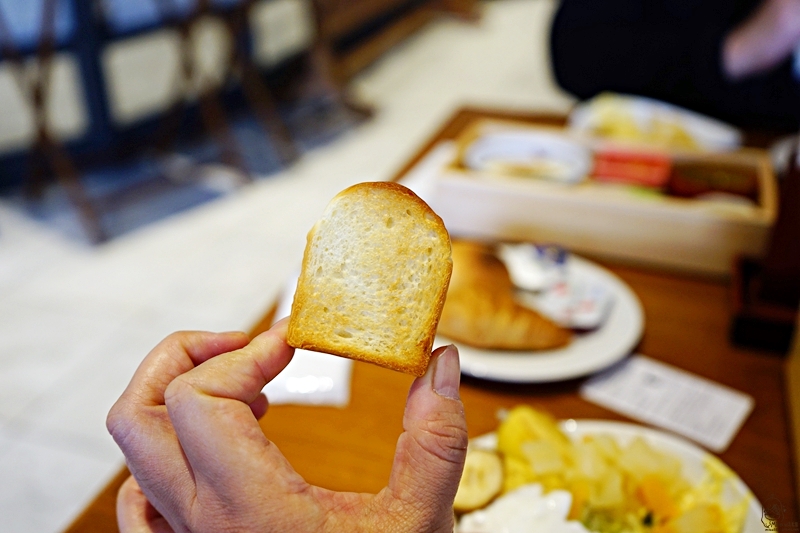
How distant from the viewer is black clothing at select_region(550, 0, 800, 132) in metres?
1.64

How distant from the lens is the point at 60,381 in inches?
76.6

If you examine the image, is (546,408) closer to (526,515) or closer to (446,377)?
(526,515)

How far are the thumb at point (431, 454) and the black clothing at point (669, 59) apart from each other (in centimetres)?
151

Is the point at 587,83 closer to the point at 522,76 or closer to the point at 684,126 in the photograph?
the point at 684,126

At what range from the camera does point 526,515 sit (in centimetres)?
63

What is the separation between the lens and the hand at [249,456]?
396 millimetres

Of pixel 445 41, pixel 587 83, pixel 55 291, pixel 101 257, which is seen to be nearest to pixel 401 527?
pixel 587 83

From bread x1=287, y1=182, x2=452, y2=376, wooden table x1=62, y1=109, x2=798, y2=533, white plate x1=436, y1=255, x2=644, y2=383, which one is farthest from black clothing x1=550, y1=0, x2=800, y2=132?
bread x1=287, y1=182, x2=452, y2=376

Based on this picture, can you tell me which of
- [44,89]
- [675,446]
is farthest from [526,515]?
[44,89]

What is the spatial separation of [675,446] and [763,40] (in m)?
1.18

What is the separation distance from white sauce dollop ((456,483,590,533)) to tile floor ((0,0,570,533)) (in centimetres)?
124

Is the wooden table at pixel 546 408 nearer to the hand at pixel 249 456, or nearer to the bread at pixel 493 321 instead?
the bread at pixel 493 321

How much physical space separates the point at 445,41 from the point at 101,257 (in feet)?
13.5

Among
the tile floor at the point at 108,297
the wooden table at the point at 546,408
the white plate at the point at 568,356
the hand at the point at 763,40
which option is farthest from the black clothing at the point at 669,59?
the tile floor at the point at 108,297
